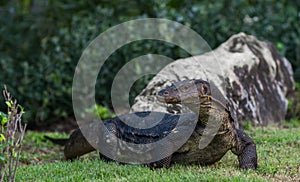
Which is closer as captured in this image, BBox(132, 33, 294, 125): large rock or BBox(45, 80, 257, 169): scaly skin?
BBox(45, 80, 257, 169): scaly skin

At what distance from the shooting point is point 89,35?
1163cm

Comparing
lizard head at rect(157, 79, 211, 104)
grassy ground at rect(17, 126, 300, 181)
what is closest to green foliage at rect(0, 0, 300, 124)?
grassy ground at rect(17, 126, 300, 181)

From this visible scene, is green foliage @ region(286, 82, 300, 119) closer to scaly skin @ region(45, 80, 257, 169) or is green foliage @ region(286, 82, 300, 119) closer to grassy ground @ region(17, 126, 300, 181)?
grassy ground @ region(17, 126, 300, 181)

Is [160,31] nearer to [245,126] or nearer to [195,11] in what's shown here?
[195,11]

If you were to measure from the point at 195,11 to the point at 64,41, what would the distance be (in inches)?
120

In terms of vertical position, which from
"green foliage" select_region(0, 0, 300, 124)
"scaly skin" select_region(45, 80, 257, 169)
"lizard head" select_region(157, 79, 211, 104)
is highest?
"green foliage" select_region(0, 0, 300, 124)

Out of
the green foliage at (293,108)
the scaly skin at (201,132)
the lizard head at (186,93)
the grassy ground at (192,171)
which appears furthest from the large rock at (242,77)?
the lizard head at (186,93)

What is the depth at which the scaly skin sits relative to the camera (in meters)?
4.93

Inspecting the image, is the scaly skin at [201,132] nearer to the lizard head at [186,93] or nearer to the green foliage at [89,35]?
the lizard head at [186,93]

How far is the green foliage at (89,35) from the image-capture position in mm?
10961

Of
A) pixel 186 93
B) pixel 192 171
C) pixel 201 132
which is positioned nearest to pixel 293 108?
pixel 201 132

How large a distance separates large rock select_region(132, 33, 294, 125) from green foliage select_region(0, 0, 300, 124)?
6.87 ft

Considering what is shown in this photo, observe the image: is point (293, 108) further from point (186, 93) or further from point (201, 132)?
point (186, 93)

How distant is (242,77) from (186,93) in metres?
3.73
